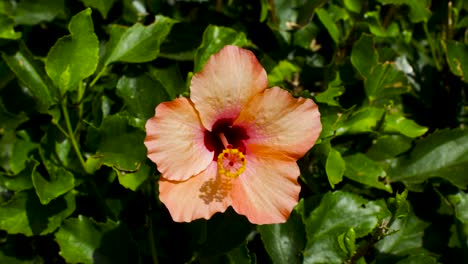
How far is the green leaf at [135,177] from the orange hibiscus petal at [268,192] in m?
0.23

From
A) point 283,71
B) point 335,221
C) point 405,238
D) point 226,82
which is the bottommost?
point 405,238

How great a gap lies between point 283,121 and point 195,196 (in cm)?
25

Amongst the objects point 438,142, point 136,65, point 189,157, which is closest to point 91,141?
point 136,65

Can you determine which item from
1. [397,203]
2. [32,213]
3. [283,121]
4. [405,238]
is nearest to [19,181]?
[32,213]

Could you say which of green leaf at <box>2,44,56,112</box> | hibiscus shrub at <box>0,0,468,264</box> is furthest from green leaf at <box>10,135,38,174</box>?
green leaf at <box>2,44,56,112</box>

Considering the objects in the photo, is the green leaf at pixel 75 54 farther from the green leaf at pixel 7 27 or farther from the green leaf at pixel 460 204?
the green leaf at pixel 460 204

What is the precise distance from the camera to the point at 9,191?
1759 mm

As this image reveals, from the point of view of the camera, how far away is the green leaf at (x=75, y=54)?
158cm

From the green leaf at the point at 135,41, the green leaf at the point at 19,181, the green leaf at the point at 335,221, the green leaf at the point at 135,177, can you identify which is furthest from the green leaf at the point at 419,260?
the green leaf at the point at 19,181

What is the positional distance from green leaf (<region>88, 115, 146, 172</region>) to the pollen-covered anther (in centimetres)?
21

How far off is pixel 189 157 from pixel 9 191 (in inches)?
23.5

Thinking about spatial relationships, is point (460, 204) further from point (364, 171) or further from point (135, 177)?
point (135, 177)

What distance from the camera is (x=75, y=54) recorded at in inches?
62.8

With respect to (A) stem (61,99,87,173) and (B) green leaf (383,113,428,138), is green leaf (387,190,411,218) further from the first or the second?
(A) stem (61,99,87,173)
